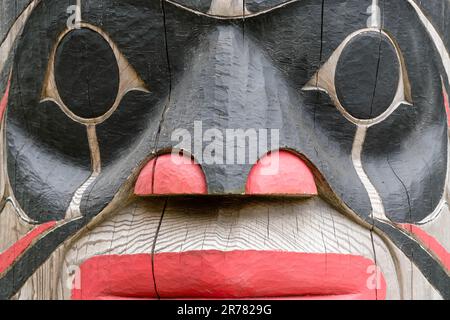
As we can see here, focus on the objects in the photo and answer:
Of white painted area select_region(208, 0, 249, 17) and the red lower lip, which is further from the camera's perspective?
white painted area select_region(208, 0, 249, 17)

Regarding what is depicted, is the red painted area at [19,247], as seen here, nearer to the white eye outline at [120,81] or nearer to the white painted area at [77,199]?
the white painted area at [77,199]

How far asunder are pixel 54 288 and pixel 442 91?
1310 mm

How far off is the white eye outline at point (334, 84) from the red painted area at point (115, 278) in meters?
0.70

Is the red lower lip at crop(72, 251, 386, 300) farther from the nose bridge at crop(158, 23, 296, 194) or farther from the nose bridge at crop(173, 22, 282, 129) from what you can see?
the nose bridge at crop(173, 22, 282, 129)

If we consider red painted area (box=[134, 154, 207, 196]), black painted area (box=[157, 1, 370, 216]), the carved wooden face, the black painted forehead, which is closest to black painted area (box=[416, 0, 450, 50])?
the carved wooden face

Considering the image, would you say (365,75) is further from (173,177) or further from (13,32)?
(13,32)

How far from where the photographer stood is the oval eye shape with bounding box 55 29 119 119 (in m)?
2.83

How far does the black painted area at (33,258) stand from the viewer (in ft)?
9.09

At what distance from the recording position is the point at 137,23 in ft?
9.15

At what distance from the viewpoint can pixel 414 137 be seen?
286cm

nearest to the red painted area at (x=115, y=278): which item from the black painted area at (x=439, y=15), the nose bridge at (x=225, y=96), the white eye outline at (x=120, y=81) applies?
the nose bridge at (x=225, y=96)

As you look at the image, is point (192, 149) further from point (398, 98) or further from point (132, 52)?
point (398, 98)

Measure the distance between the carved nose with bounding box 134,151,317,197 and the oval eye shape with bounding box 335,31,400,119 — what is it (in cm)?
32
